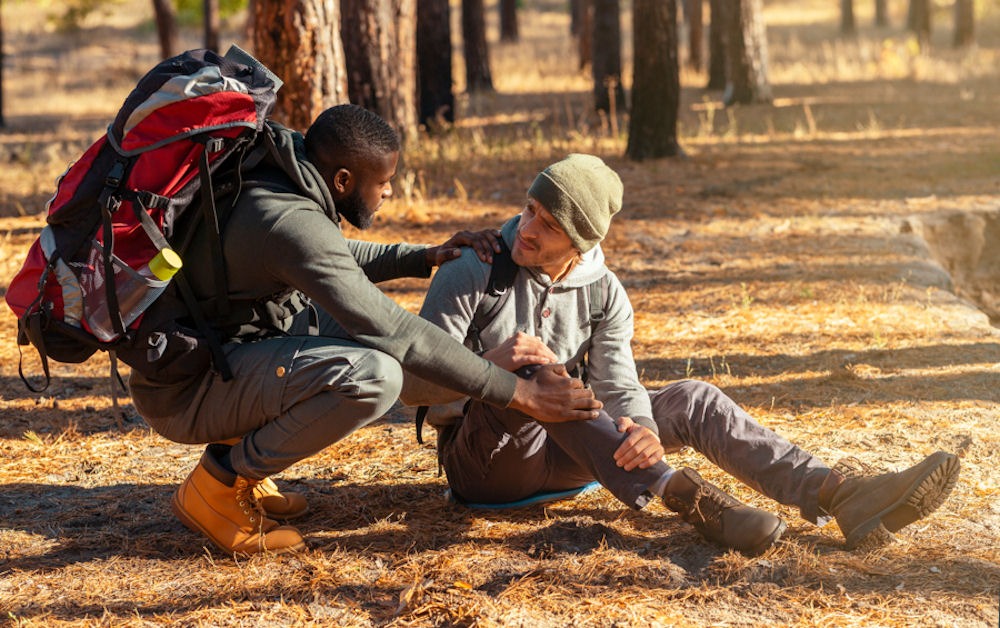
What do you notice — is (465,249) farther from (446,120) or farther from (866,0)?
(866,0)

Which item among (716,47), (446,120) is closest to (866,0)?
(716,47)

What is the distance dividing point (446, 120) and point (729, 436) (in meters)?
10.8

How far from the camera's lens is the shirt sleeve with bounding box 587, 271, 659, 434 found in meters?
3.83

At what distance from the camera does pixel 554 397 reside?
3506mm

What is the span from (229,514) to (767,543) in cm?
189

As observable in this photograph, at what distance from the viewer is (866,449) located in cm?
473

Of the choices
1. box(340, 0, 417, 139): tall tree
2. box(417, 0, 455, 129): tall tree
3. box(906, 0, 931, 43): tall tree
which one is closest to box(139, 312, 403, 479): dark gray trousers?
box(340, 0, 417, 139): tall tree

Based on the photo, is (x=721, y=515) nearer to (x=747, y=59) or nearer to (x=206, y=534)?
(x=206, y=534)

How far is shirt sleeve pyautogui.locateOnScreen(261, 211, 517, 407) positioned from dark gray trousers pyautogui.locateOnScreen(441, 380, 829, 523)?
395mm

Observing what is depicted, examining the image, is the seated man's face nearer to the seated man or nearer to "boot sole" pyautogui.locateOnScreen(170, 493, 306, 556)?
the seated man

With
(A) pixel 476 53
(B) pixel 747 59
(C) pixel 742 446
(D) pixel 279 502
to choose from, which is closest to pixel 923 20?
(B) pixel 747 59

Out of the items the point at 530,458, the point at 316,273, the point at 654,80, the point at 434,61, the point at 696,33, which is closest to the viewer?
the point at 316,273

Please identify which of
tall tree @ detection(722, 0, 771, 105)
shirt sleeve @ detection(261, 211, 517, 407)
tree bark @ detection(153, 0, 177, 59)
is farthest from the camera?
tree bark @ detection(153, 0, 177, 59)

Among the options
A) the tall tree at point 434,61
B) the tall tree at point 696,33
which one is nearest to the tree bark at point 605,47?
the tall tree at point 434,61
